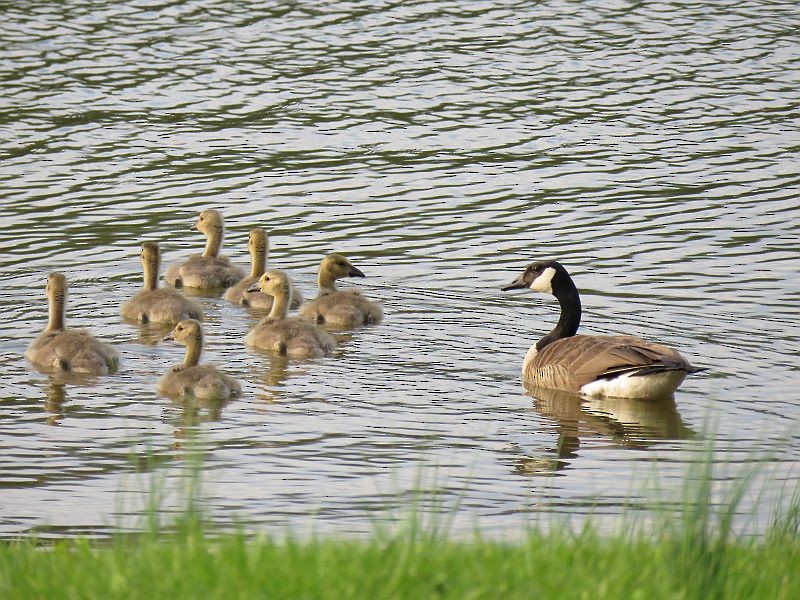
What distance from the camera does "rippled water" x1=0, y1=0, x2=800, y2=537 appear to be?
35.4 ft

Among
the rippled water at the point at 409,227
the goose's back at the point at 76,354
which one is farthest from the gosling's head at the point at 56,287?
the rippled water at the point at 409,227

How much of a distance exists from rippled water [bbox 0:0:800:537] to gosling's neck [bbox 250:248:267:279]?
508mm

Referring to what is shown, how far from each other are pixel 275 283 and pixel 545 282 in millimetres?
2818

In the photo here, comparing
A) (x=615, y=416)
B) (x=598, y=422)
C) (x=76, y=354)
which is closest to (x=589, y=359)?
(x=615, y=416)

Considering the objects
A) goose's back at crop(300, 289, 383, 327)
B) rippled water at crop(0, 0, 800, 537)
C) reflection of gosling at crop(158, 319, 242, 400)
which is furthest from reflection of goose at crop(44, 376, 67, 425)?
goose's back at crop(300, 289, 383, 327)

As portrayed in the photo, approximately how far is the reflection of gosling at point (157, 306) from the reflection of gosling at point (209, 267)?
122 centimetres

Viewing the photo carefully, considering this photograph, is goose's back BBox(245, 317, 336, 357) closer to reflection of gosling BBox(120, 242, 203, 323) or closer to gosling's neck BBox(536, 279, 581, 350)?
reflection of gosling BBox(120, 242, 203, 323)

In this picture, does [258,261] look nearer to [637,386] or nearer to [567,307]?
[567,307]

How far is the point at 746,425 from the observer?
39.1ft

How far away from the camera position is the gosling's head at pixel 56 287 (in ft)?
46.5

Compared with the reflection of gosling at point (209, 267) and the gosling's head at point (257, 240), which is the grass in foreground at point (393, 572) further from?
the reflection of gosling at point (209, 267)

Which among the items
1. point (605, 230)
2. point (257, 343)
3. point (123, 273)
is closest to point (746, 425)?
point (257, 343)

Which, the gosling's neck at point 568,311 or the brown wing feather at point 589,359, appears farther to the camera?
the gosling's neck at point 568,311

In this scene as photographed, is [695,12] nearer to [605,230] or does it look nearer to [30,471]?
[605,230]
